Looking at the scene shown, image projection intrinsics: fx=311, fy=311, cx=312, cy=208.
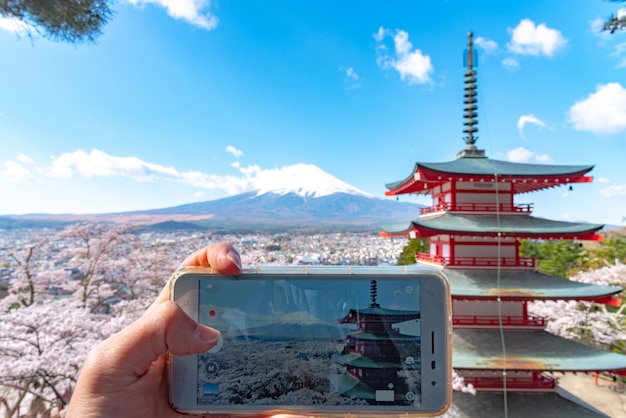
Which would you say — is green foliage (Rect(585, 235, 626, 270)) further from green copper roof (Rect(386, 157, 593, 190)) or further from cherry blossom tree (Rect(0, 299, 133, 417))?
cherry blossom tree (Rect(0, 299, 133, 417))

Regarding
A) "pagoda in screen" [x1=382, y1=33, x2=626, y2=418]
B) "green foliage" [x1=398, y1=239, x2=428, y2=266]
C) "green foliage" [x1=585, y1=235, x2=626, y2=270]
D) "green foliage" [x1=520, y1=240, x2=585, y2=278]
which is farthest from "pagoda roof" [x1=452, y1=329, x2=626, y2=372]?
"green foliage" [x1=585, y1=235, x2=626, y2=270]

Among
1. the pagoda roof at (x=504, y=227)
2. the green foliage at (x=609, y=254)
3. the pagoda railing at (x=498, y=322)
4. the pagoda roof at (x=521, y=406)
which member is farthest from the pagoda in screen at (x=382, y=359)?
the green foliage at (x=609, y=254)

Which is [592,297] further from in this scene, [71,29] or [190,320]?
[71,29]

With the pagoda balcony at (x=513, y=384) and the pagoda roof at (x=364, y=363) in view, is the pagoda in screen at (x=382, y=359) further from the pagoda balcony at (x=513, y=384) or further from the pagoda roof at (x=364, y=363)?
the pagoda balcony at (x=513, y=384)

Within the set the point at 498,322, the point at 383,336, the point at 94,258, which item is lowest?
the point at 498,322

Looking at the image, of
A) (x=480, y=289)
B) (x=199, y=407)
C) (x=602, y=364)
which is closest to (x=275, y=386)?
(x=199, y=407)

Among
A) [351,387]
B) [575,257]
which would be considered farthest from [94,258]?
[575,257]

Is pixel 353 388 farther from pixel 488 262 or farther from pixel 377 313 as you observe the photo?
pixel 488 262
